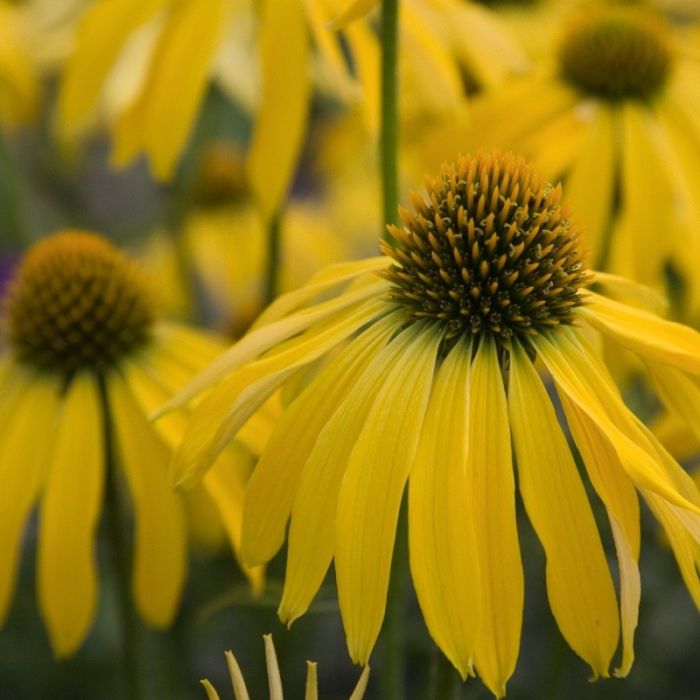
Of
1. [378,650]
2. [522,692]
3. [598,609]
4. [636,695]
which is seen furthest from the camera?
[636,695]

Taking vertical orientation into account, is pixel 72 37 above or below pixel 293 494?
above

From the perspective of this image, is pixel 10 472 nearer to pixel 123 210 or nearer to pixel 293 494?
pixel 293 494

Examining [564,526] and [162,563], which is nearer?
[564,526]

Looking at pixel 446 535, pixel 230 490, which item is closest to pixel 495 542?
pixel 446 535

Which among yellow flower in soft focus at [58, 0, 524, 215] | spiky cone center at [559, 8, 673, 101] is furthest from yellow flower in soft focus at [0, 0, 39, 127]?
spiky cone center at [559, 8, 673, 101]

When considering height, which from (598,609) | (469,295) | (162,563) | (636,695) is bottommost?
(636,695)

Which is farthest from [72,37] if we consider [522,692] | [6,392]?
[522,692]

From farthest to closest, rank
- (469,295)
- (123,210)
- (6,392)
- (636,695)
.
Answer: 1. (123,210)
2. (636,695)
3. (6,392)
4. (469,295)
